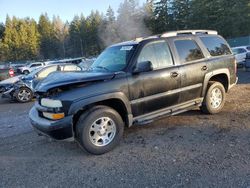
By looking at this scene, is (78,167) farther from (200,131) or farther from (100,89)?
(200,131)

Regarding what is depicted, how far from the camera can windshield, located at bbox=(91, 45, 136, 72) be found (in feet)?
20.0

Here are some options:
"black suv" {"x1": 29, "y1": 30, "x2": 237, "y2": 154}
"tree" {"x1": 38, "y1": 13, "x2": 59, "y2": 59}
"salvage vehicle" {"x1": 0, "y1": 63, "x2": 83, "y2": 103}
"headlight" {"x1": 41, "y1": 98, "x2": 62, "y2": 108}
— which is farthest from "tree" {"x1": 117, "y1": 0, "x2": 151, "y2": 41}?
"headlight" {"x1": 41, "y1": 98, "x2": 62, "y2": 108}

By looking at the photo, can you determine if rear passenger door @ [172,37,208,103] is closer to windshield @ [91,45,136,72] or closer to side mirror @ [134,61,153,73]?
side mirror @ [134,61,153,73]

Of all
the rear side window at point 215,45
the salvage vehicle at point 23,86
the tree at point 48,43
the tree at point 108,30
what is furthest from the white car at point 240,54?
the tree at point 48,43

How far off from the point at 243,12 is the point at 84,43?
198 feet

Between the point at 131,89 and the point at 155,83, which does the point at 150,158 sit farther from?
the point at 155,83

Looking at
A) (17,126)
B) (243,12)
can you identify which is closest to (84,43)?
(243,12)

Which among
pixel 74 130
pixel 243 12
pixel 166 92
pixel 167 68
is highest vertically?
pixel 243 12

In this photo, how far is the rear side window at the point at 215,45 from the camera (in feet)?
24.2

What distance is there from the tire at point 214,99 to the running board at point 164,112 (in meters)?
0.26

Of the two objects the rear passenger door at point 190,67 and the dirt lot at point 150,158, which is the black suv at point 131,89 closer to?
the rear passenger door at point 190,67

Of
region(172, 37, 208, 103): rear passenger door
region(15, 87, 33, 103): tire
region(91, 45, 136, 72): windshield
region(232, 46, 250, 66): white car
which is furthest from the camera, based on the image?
region(232, 46, 250, 66): white car

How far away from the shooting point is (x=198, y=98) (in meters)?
7.01

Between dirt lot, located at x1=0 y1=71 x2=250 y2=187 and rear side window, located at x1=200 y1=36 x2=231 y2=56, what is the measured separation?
1.51m
